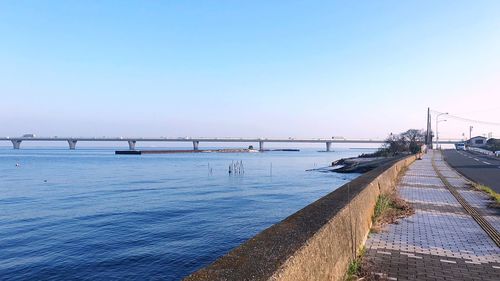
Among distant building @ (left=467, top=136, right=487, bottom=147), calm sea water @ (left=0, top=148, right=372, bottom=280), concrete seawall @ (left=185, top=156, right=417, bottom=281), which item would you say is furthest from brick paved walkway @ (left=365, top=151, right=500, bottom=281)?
distant building @ (left=467, top=136, right=487, bottom=147)

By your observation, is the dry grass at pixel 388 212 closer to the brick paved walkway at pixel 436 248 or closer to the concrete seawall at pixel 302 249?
the brick paved walkway at pixel 436 248

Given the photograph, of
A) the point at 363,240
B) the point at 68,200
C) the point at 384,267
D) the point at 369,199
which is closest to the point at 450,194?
the point at 369,199

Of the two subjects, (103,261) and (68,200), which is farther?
(68,200)

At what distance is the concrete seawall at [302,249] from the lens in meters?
3.29

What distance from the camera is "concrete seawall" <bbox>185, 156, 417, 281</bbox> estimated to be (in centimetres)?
329

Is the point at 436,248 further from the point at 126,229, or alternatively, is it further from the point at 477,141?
the point at 477,141

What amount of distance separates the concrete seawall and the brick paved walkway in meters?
0.56

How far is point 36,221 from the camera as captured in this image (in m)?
18.2

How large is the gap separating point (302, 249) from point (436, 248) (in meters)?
4.36

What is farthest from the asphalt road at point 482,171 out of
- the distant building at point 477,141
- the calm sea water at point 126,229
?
the distant building at point 477,141

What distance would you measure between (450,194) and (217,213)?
34.7 feet

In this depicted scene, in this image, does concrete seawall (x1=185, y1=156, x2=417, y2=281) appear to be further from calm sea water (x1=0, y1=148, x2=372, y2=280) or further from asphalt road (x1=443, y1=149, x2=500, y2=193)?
asphalt road (x1=443, y1=149, x2=500, y2=193)

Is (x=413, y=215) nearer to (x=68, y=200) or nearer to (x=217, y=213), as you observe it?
(x=217, y=213)

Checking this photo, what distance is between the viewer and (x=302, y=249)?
386cm
